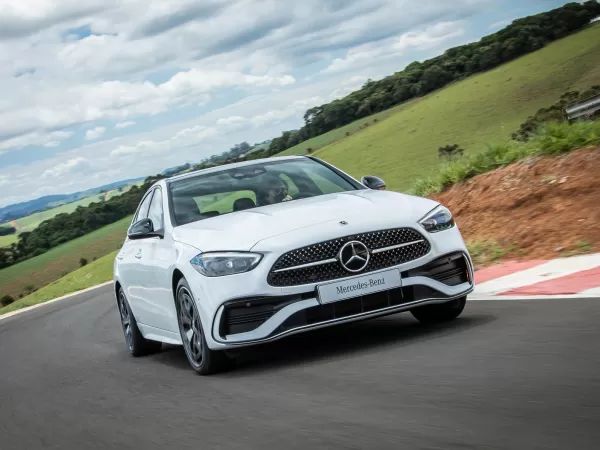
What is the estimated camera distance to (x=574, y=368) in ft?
16.3

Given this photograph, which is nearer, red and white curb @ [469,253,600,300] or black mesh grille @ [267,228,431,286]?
black mesh grille @ [267,228,431,286]

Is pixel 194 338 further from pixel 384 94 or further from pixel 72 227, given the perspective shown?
pixel 72 227

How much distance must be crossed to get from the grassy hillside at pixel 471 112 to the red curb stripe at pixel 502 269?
38.7 m

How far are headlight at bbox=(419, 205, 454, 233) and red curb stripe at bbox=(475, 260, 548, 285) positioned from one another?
8.51ft

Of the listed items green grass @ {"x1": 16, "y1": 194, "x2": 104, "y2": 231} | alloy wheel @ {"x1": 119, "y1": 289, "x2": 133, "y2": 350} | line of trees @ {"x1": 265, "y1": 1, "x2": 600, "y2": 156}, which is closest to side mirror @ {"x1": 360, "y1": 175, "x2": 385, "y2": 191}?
alloy wheel @ {"x1": 119, "y1": 289, "x2": 133, "y2": 350}

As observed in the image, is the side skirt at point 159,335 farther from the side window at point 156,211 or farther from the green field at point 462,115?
the green field at point 462,115

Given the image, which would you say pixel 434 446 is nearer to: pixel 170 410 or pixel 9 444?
pixel 170 410

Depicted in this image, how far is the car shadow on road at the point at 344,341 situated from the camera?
6.88 metres

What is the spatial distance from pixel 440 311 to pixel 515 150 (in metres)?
6.61

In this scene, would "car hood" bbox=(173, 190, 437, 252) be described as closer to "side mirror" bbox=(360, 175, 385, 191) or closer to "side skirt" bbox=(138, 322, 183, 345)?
"side mirror" bbox=(360, 175, 385, 191)

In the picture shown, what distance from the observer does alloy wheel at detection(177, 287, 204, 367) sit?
7.00 metres

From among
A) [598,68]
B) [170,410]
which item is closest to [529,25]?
[598,68]

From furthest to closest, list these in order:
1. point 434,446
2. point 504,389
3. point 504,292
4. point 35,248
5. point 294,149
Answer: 1. point 35,248
2. point 294,149
3. point 504,292
4. point 504,389
5. point 434,446

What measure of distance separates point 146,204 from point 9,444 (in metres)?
3.64
